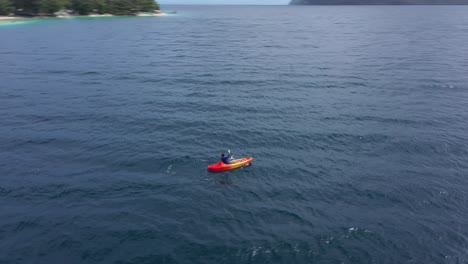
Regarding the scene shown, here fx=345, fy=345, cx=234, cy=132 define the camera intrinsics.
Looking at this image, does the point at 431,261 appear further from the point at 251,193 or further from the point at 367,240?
the point at 251,193

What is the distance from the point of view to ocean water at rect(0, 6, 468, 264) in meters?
26.5

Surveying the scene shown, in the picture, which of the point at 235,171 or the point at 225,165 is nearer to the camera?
the point at 225,165

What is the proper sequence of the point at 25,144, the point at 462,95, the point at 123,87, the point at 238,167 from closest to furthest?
the point at 238,167, the point at 25,144, the point at 462,95, the point at 123,87

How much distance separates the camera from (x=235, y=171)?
36.8 metres

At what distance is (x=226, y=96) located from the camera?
195 feet

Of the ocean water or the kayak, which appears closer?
the ocean water

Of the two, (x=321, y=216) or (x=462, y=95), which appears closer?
(x=321, y=216)

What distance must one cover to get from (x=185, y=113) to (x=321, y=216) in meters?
28.9

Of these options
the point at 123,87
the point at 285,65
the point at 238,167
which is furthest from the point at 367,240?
the point at 285,65

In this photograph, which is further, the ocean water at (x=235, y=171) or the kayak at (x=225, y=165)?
the kayak at (x=225, y=165)

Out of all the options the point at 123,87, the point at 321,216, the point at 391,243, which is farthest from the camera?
the point at 123,87

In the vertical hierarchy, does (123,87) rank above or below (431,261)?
above

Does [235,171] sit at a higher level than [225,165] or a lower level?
lower

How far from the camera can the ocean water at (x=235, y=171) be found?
2647 centimetres
